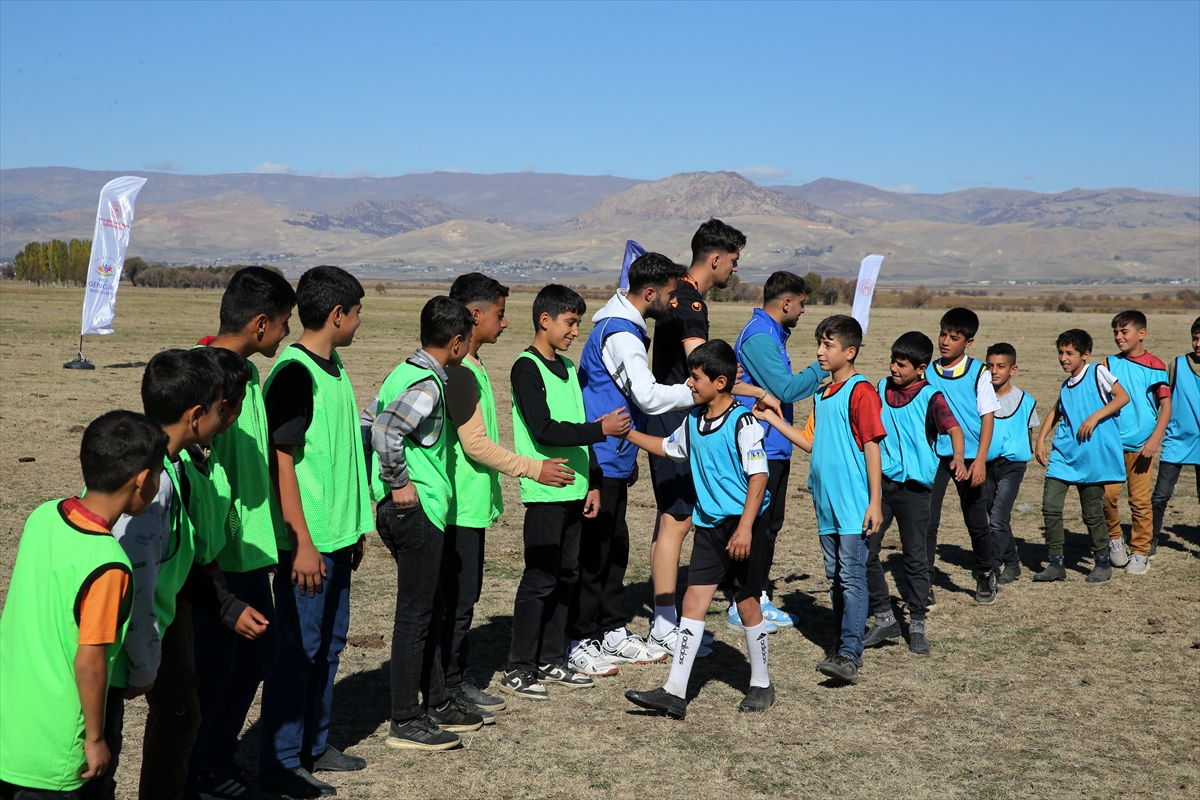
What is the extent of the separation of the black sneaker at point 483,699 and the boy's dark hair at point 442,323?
189 centimetres

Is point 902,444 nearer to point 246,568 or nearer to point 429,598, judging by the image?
point 429,598

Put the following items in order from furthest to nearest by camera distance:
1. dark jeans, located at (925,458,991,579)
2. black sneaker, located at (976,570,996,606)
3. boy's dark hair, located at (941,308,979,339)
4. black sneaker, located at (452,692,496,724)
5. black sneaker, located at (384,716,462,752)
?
black sneaker, located at (976,570,996,606) → dark jeans, located at (925,458,991,579) → boy's dark hair, located at (941,308,979,339) → black sneaker, located at (452,692,496,724) → black sneaker, located at (384,716,462,752)

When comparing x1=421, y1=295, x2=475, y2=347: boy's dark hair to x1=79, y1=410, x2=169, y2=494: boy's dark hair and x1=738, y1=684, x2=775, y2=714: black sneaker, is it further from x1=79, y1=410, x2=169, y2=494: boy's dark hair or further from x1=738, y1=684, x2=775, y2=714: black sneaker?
x1=738, y1=684, x2=775, y2=714: black sneaker

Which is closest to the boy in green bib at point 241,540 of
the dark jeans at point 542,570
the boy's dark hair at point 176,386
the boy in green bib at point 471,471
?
the boy's dark hair at point 176,386

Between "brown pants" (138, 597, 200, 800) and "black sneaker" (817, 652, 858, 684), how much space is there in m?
3.44

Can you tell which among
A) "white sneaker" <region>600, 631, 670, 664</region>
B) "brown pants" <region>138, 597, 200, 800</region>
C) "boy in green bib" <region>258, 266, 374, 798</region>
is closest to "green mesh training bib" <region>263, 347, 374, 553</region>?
"boy in green bib" <region>258, 266, 374, 798</region>

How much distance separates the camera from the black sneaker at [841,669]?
18.0 ft

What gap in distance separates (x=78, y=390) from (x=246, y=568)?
48.4 ft

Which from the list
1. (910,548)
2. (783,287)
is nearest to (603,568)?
(910,548)

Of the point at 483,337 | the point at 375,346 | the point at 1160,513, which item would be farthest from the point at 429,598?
Result: the point at 375,346

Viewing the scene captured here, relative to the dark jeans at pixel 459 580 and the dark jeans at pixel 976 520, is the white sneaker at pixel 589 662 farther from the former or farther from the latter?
the dark jeans at pixel 976 520

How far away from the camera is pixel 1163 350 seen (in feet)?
93.8

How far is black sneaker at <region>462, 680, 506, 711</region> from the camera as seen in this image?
5.11 meters

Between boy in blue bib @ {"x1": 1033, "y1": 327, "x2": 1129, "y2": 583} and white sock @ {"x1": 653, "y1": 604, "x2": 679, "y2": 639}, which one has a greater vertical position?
boy in blue bib @ {"x1": 1033, "y1": 327, "x2": 1129, "y2": 583}
